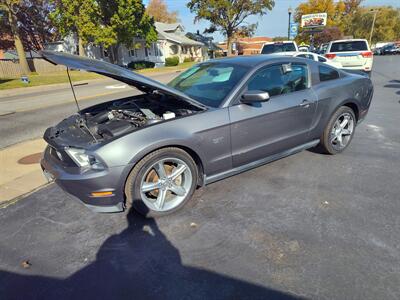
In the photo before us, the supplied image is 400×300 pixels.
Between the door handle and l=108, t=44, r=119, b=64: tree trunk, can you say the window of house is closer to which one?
l=108, t=44, r=119, b=64: tree trunk

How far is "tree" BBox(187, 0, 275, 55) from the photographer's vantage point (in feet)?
144

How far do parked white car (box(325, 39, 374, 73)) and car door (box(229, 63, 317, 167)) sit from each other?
10558 millimetres

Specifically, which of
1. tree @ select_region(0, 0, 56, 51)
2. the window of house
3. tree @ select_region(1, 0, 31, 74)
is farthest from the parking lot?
tree @ select_region(0, 0, 56, 51)

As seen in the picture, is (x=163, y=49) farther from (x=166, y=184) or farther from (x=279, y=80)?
(x=166, y=184)

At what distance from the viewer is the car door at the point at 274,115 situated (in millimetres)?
3410

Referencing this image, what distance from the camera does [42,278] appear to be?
93.2 inches

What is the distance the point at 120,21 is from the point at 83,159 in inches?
1165

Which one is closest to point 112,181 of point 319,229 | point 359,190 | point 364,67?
point 319,229

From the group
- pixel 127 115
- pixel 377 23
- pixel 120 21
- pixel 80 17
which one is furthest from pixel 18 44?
pixel 377 23

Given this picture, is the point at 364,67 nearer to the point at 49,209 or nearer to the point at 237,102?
the point at 237,102

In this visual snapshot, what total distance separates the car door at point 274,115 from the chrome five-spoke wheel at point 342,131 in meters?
0.70

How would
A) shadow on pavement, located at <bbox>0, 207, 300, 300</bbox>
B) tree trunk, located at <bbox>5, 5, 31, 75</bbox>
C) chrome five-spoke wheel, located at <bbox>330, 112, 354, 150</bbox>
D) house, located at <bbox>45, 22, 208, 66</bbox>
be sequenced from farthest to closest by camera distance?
house, located at <bbox>45, 22, 208, 66</bbox>, tree trunk, located at <bbox>5, 5, 31, 75</bbox>, chrome five-spoke wheel, located at <bbox>330, 112, 354, 150</bbox>, shadow on pavement, located at <bbox>0, 207, 300, 300</bbox>

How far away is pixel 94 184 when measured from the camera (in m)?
2.69

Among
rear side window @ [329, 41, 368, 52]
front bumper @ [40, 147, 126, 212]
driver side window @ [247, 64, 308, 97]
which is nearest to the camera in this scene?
front bumper @ [40, 147, 126, 212]
